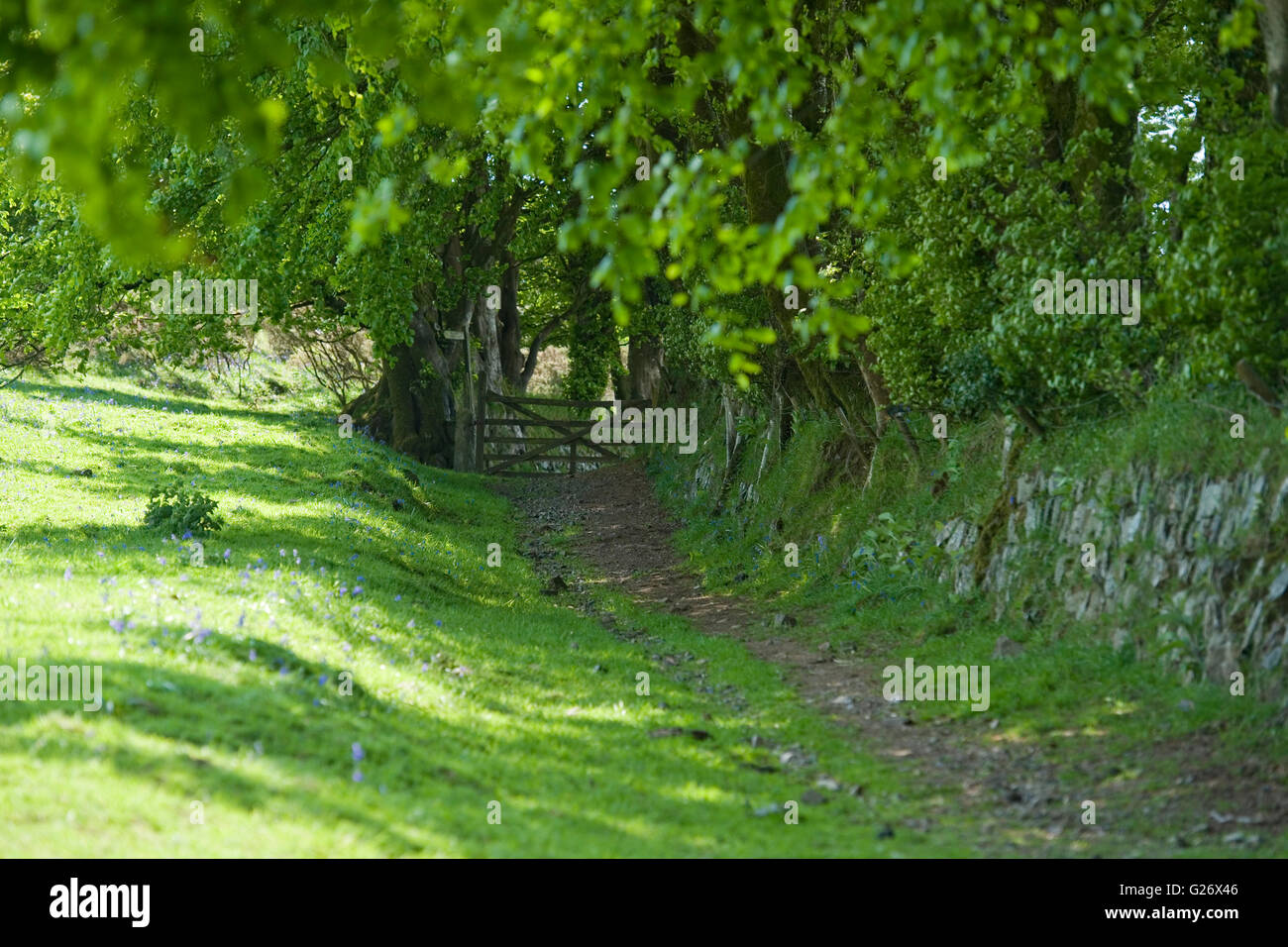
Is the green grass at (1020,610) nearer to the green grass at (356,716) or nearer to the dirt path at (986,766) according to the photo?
the dirt path at (986,766)

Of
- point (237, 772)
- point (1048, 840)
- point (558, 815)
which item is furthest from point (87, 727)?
point (1048, 840)

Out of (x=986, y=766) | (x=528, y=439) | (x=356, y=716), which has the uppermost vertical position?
(x=528, y=439)

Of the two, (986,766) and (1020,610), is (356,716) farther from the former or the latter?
(1020,610)

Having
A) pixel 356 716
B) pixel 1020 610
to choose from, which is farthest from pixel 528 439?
pixel 356 716

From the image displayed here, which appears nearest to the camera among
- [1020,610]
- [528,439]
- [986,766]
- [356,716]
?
[356,716]

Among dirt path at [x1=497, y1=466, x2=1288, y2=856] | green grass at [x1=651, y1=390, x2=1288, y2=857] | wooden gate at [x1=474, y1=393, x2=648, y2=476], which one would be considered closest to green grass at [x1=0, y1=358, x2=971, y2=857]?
dirt path at [x1=497, y1=466, x2=1288, y2=856]

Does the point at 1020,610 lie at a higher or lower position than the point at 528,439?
lower

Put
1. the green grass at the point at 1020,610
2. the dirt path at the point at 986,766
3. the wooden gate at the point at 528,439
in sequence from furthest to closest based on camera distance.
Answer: the wooden gate at the point at 528,439 < the green grass at the point at 1020,610 < the dirt path at the point at 986,766

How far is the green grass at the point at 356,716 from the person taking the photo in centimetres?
670

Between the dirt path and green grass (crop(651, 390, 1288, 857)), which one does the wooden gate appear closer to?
green grass (crop(651, 390, 1288, 857))

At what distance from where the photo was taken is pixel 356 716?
9.07 m

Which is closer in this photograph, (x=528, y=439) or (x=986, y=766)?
(x=986, y=766)

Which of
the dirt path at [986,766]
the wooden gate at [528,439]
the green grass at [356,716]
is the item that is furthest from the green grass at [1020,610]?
the wooden gate at [528,439]

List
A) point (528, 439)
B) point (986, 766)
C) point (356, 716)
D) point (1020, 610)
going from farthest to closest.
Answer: point (528, 439)
point (1020, 610)
point (986, 766)
point (356, 716)
